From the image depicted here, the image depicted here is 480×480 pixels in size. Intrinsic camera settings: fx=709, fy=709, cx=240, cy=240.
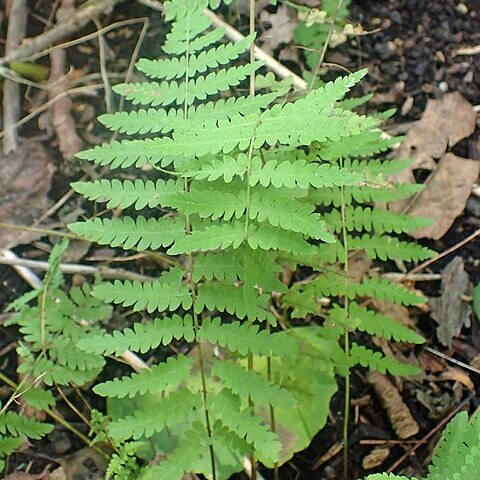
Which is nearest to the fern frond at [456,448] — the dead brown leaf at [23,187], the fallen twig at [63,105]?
the dead brown leaf at [23,187]

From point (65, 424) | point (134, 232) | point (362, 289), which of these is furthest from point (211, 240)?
point (65, 424)

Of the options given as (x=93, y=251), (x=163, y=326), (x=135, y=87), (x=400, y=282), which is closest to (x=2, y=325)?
(x=93, y=251)

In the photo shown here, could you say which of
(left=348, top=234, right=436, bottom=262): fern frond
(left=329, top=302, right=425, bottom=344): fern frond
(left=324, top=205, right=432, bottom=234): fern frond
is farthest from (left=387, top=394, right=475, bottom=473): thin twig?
(left=324, top=205, right=432, bottom=234): fern frond

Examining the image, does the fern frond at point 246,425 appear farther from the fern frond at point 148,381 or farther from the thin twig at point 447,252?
the thin twig at point 447,252

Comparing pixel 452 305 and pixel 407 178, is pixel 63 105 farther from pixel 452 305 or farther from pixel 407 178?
pixel 452 305

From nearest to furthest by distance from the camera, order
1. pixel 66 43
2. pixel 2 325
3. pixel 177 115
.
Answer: pixel 177 115 < pixel 2 325 < pixel 66 43

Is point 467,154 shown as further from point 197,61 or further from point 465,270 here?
point 197,61
